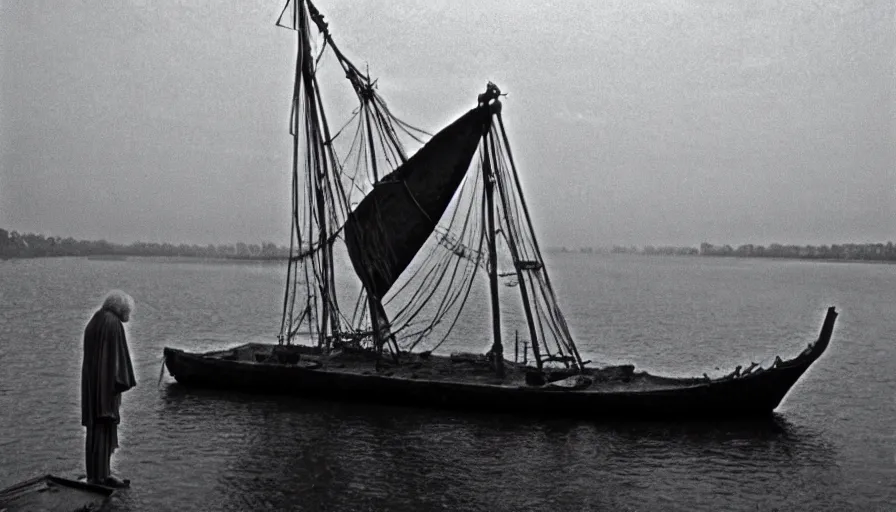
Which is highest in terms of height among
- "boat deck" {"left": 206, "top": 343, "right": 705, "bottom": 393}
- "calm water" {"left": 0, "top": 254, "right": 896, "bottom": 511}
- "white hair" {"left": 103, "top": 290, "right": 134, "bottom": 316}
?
"white hair" {"left": 103, "top": 290, "right": 134, "bottom": 316}

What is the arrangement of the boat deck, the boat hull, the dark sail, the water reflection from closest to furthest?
the water reflection < the boat hull < the boat deck < the dark sail

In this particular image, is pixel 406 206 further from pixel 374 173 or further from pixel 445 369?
pixel 445 369

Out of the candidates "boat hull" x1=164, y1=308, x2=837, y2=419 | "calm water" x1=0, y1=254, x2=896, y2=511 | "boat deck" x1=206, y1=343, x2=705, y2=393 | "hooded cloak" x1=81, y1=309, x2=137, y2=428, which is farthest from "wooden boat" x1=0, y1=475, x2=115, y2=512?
"boat deck" x1=206, y1=343, x2=705, y2=393

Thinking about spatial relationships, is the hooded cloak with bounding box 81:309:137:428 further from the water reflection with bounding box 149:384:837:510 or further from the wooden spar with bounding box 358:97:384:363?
the wooden spar with bounding box 358:97:384:363

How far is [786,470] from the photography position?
13945mm

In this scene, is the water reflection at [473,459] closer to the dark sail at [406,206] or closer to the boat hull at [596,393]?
the boat hull at [596,393]

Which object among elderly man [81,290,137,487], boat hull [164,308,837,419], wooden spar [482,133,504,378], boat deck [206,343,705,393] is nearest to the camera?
elderly man [81,290,137,487]

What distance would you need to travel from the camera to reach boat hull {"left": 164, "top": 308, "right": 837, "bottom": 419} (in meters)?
15.8

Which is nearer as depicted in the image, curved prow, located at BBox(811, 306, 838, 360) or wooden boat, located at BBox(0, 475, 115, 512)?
wooden boat, located at BBox(0, 475, 115, 512)

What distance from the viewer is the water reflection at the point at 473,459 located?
12195mm

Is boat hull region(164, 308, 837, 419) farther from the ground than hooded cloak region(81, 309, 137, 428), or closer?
closer

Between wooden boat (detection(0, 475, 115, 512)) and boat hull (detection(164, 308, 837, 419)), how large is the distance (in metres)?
8.40

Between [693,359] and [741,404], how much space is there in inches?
611

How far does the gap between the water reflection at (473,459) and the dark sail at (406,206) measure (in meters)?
4.37
